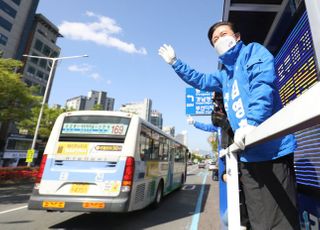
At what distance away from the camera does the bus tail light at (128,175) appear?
5.00 meters

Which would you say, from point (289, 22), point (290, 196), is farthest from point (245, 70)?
point (289, 22)

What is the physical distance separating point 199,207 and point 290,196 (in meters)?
6.61

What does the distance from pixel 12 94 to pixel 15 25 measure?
35790mm

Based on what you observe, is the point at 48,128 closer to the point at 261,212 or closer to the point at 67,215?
the point at 67,215

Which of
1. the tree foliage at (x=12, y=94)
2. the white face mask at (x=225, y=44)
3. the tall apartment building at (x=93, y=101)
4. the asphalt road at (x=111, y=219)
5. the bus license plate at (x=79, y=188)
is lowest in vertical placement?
the asphalt road at (x=111, y=219)

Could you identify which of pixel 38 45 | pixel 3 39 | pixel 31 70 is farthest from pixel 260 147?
pixel 38 45

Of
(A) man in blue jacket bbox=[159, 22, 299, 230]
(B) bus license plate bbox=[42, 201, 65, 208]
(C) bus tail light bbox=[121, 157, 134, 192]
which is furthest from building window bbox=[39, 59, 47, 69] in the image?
(A) man in blue jacket bbox=[159, 22, 299, 230]

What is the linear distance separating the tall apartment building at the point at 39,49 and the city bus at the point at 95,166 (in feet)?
133

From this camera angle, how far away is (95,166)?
16.9 feet

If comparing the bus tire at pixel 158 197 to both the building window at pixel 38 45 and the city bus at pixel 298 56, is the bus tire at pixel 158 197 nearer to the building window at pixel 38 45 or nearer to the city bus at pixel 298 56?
the city bus at pixel 298 56

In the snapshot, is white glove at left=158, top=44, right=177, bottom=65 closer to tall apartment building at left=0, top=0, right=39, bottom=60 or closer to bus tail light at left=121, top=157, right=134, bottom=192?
bus tail light at left=121, top=157, right=134, bottom=192

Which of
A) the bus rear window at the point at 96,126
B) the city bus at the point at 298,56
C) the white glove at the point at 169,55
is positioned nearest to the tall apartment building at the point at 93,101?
the bus rear window at the point at 96,126

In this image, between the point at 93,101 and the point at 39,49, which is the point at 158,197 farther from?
the point at 93,101

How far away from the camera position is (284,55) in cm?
329
